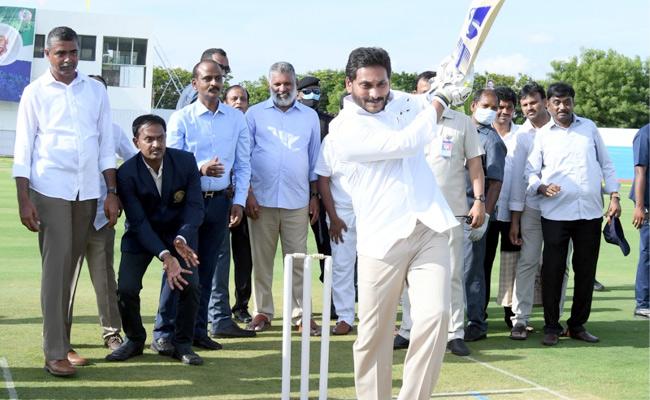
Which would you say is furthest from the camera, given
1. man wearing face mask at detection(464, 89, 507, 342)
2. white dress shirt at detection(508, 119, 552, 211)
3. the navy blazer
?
A: white dress shirt at detection(508, 119, 552, 211)

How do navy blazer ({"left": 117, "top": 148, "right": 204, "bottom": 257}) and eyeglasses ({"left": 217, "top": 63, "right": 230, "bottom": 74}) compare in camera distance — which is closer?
navy blazer ({"left": 117, "top": 148, "right": 204, "bottom": 257})

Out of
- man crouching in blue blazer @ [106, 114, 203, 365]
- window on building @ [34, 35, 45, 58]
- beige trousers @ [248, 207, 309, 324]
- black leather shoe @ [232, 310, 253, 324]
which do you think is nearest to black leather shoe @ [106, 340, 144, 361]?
man crouching in blue blazer @ [106, 114, 203, 365]

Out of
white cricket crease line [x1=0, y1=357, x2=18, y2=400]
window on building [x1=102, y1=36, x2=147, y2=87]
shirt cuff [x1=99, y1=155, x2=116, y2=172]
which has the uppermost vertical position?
window on building [x1=102, y1=36, x2=147, y2=87]

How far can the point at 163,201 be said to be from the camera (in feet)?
25.2

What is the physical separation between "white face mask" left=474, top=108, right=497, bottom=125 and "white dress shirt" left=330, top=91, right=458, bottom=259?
3.24 m

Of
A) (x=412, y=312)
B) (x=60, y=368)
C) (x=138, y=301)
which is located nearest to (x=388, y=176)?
(x=412, y=312)

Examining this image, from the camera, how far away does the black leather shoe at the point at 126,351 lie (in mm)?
7609

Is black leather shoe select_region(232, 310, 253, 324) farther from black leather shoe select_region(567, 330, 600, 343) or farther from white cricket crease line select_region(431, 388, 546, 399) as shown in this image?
white cricket crease line select_region(431, 388, 546, 399)

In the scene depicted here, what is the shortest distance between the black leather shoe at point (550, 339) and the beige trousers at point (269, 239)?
2.27m

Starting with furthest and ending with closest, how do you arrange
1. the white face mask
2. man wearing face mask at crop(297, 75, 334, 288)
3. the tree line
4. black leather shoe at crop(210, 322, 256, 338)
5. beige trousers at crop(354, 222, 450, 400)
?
the tree line
man wearing face mask at crop(297, 75, 334, 288)
the white face mask
black leather shoe at crop(210, 322, 256, 338)
beige trousers at crop(354, 222, 450, 400)

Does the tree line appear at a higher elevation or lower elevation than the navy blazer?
higher

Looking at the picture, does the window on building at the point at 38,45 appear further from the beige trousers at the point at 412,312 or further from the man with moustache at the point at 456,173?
the beige trousers at the point at 412,312

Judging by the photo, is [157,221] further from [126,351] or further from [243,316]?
[243,316]

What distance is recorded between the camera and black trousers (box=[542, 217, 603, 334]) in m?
8.98
